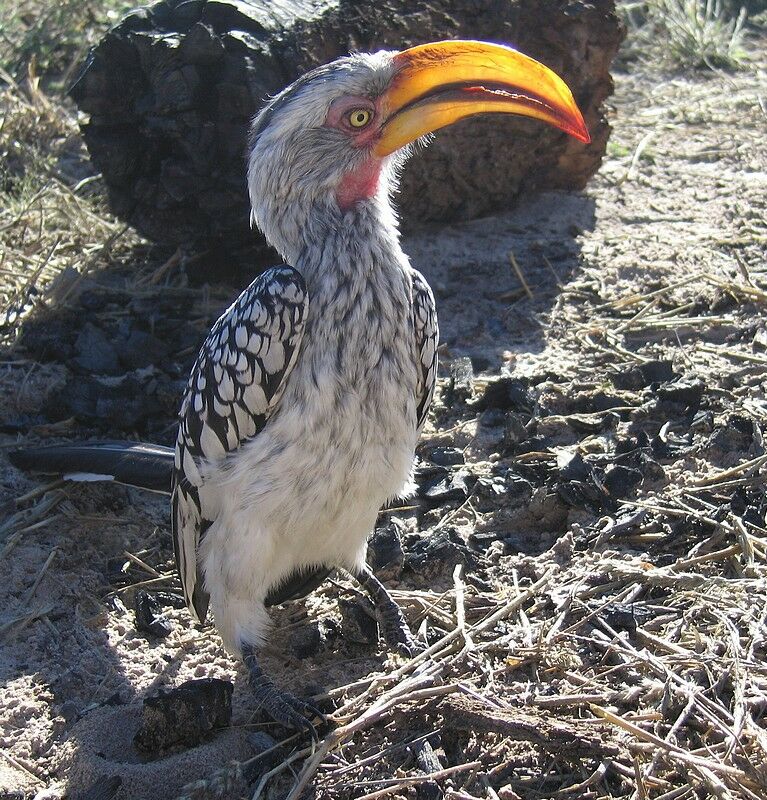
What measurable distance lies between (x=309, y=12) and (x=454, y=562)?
3.07 meters

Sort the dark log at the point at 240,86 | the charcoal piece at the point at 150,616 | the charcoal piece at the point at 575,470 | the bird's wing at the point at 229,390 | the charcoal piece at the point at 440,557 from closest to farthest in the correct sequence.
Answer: the bird's wing at the point at 229,390 → the charcoal piece at the point at 150,616 → the charcoal piece at the point at 440,557 → the charcoal piece at the point at 575,470 → the dark log at the point at 240,86

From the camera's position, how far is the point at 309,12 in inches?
218

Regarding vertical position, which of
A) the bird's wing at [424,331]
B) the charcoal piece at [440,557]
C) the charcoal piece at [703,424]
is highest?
the bird's wing at [424,331]

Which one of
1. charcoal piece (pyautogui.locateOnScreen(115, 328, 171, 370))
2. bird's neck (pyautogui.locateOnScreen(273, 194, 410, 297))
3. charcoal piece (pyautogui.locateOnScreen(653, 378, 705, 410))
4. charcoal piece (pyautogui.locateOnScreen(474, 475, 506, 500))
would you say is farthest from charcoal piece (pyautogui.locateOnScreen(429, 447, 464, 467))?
charcoal piece (pyautogui.locateOnScreen(115, 328, 171, 370))

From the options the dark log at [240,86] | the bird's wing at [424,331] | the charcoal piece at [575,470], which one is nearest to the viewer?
the bird's wing at [424,331]

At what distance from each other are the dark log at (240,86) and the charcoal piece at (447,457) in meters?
1.76

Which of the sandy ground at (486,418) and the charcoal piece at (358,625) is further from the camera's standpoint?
the charcoal piece at (358,625)

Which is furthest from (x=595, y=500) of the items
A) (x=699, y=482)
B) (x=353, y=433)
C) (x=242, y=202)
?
(x=242, y=202)

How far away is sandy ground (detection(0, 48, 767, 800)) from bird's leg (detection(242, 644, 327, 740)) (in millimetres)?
99

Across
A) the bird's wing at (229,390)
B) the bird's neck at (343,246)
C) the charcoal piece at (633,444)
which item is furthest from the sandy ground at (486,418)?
the bird's neck at (343,246)

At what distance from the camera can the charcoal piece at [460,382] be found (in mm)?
5082

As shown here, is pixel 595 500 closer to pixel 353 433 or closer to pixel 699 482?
pixel 699 482

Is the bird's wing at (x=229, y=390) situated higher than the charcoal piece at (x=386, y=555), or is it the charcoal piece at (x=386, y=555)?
the bird's wing at (x=229, y=390)

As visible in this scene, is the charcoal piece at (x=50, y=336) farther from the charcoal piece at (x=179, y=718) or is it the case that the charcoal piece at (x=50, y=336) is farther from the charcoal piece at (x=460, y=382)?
the charcoal piece at (x=179, y=718)
